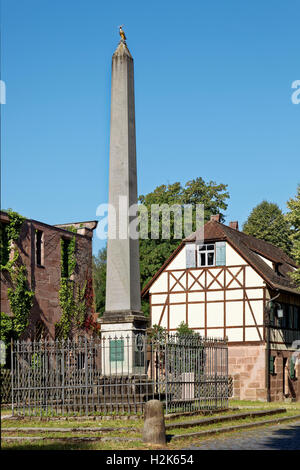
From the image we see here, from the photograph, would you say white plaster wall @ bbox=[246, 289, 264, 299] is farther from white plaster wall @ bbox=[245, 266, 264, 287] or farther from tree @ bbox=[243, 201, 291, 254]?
tree @ bbox=[243, 201, 291, 254]

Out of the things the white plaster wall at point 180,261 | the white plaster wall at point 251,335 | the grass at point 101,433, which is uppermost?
the white plaster wall at point 180,261

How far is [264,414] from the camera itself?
2047cm

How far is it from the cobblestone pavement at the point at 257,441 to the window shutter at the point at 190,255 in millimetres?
19916

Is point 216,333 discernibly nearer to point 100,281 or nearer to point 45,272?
point 45,272

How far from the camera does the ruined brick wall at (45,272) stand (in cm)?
3130

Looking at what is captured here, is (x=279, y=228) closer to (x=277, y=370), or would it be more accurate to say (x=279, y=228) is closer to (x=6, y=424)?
(x=277, y=370)

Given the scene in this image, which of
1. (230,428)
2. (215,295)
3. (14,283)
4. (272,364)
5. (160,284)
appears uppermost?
(160,284)

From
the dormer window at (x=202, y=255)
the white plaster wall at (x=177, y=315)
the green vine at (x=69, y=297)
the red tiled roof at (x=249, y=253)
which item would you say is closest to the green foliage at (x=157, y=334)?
the white plaster wall at (x=177, y=315)

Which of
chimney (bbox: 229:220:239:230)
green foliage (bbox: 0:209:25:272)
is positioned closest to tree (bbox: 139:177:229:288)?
chimney (bbox: 229:220:239:230)

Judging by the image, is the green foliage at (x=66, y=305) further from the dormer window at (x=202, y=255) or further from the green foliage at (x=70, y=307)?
the dormer window at (x=202, y=255)

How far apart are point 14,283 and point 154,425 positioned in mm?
18651

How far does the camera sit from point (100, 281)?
59.6 metres

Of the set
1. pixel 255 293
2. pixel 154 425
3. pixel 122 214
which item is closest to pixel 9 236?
pixel 255 293

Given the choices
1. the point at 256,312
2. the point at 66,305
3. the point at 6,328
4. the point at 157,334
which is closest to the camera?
the point at 157,334
